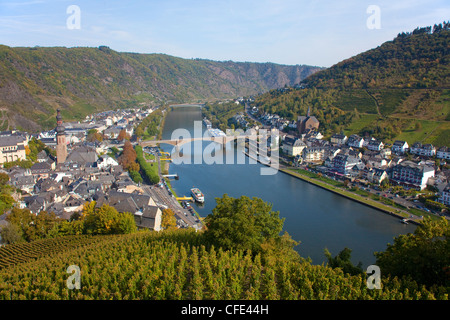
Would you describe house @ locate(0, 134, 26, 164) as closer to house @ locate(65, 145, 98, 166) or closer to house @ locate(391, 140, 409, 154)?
house @ locate(65, 145, 98, 166)

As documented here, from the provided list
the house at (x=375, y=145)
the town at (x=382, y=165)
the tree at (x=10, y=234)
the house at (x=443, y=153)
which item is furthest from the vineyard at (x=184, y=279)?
the house at (x=375, y=145)

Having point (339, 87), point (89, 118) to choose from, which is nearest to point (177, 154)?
point (89, 118)

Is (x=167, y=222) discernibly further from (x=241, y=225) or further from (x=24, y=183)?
(x=24, y=183)

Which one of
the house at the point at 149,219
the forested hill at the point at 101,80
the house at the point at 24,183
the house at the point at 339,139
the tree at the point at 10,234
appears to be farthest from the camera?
the forested hill at the point at 101,80

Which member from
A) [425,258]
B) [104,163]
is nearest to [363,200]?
[425,258]

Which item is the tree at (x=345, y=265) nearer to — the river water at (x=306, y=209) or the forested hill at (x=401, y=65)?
the river water at (x=306, y=209)

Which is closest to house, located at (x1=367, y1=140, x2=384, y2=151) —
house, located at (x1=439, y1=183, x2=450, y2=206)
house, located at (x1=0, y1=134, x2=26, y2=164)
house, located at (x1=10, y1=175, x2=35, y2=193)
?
house, located at (x1=439, y1=183, x2=450, y2=206)
